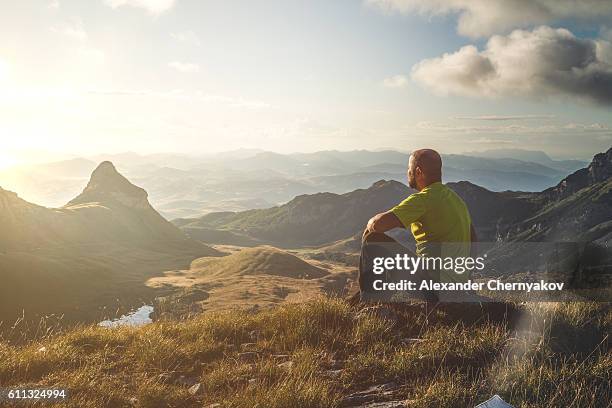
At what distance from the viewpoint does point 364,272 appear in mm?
7898

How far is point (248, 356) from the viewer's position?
7262mm

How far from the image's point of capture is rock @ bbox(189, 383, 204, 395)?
6.06m

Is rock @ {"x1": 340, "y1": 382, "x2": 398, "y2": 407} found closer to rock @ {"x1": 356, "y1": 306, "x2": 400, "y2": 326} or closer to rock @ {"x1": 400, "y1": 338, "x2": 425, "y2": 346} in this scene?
rock @ {"x1": 400, "y1": 338, "x2": 425, "y2": 346}

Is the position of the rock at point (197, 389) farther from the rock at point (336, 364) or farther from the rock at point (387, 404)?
the rock at point (387, 404)

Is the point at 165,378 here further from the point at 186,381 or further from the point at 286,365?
the point at 286,365

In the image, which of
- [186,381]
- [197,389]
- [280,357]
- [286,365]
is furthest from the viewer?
[280,357]

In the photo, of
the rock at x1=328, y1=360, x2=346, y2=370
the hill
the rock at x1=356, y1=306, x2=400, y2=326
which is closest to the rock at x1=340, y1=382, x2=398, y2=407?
the rock at x1=328, y1=360, x2=346, y2=370

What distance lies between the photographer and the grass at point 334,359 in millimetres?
5078

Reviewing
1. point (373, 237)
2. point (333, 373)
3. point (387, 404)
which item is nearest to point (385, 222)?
point (373, 237)

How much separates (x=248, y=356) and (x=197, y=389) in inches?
51.3

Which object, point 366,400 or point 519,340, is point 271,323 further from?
point 519,340

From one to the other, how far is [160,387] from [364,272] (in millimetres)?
3981

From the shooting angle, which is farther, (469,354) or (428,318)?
(428,318)

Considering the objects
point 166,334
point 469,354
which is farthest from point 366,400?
point 166,334
